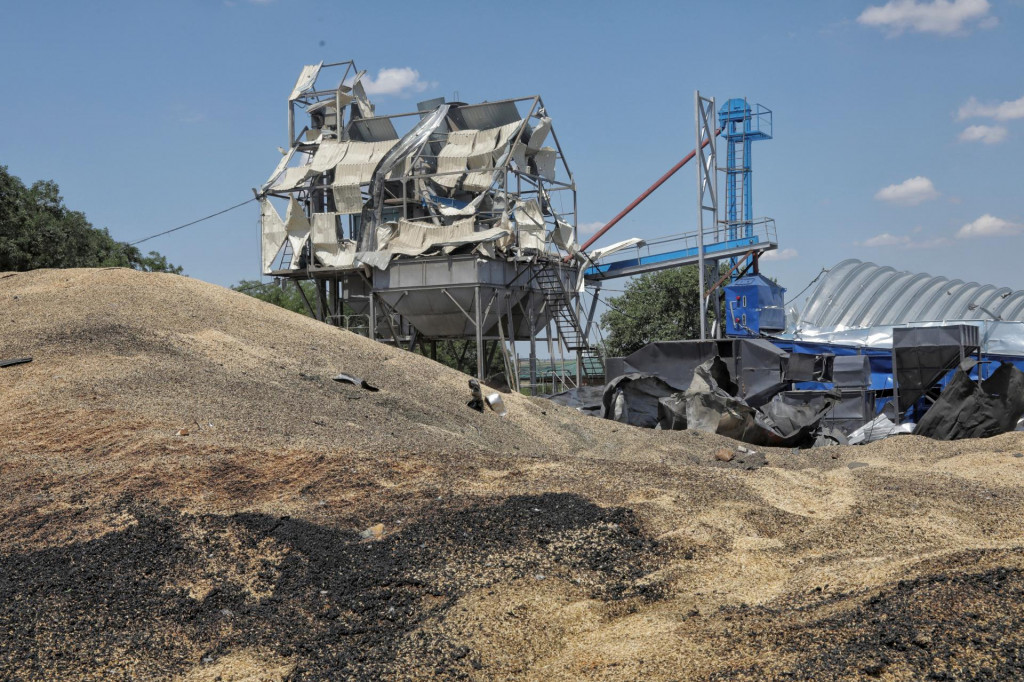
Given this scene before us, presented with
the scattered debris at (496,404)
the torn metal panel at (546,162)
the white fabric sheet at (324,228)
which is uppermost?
the torn metal panel at (546,162)

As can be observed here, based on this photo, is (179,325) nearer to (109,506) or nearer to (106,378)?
(106,378)

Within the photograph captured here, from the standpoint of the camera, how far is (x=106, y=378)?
37.4 feet

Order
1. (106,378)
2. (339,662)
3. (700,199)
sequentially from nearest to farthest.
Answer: (339,662) < (106,378) < (700,199)

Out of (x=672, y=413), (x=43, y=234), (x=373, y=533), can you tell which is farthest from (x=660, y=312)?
(x=373, y=533)

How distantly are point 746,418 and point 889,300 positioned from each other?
1009 inches

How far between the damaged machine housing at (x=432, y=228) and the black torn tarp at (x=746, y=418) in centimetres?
1656

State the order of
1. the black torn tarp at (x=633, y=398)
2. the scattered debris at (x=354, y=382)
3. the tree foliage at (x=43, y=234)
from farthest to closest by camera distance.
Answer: the tree foliage at (x=43, y=234), the black torn tarp at (x=633, y=398), the scattered debris at (x=354, y=382)

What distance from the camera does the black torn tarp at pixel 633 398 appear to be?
16875mm

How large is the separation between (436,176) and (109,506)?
88.9ft

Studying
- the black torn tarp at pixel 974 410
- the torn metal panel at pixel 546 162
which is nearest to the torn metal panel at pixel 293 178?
the torn metal panel at pixel 546 162

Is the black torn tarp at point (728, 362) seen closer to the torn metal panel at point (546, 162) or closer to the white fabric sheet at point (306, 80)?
the torn metal panel at point (546, 162)

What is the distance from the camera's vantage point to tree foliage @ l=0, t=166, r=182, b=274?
99.0 feet

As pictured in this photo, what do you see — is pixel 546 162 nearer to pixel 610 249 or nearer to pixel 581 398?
pixel 610 249

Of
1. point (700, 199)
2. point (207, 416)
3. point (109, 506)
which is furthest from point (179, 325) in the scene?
point (700, 199)
